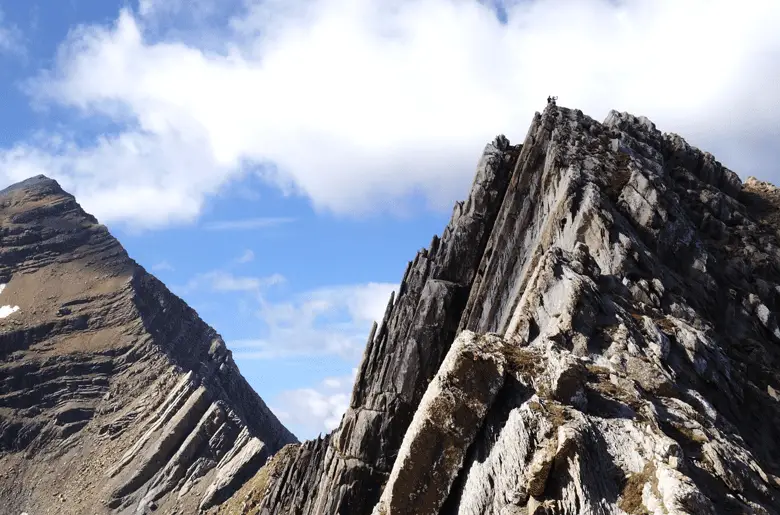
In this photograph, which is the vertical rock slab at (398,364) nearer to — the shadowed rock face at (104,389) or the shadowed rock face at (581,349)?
the shadowed rock face at (581,349)

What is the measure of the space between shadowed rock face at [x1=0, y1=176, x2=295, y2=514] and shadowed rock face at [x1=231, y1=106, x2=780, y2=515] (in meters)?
48.2

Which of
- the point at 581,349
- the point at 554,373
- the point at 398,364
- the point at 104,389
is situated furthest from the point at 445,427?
the point at 104,389

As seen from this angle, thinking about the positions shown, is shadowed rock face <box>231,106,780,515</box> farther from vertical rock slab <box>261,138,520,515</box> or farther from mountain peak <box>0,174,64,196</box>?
Answer: mountain peak <box>0,174,64,196</box>

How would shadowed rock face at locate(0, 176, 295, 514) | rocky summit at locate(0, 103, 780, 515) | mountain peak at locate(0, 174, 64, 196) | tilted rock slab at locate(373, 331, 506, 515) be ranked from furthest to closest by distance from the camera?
mountain peak at locate(0, 174, 64, 196) < shadowed rock face at locate(0, 176, 295, 514) < tilted rock slab at locate(373, 331, 506, 515) < rocky summit at locate(0, 103, 780, 515)

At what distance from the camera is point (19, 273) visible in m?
137

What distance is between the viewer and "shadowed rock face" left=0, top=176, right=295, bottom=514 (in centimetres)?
8956

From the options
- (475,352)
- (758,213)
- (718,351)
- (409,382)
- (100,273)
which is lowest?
(475,352)

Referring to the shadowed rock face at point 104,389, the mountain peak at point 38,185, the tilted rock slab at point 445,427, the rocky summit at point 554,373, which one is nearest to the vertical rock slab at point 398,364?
the rocky summit at point 554,373

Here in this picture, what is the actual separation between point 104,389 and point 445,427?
109 metres

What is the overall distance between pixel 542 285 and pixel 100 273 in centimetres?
13140

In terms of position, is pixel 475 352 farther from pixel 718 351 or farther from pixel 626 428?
pixel 718 351

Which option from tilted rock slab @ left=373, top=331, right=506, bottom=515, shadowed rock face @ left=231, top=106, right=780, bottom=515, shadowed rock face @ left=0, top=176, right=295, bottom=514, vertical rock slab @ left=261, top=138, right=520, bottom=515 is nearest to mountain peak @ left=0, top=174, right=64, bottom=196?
shadowed rock face @ left=0, top=176, right=295, bottom=514

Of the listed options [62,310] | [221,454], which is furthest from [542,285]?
[62,310]

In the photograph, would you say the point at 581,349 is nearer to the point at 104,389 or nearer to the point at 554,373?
the point at 554,373
